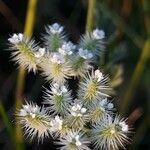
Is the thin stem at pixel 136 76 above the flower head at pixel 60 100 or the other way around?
above

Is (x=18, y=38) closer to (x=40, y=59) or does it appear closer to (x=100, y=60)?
(x=40, y=59)

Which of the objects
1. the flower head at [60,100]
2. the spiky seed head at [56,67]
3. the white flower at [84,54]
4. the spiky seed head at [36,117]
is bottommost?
the spiky seed head at [36,117]

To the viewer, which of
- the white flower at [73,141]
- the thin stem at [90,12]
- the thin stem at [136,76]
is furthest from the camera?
the thin stem at [136,76]

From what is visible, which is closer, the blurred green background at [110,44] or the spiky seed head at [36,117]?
the spiky seed head at [36,117]

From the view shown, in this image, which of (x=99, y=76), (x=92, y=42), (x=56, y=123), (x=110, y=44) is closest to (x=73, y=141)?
(x=56, y=123)

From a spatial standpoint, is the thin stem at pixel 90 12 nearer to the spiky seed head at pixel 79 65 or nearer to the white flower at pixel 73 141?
the spiky seed head at pixel 79 65

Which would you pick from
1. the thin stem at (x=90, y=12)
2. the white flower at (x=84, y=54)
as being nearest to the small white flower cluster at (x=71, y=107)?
the white flower at (x=84, y=54)

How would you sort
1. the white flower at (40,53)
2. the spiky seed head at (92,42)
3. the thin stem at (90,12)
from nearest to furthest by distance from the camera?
the white flower at (40,53) → the spiky seed head at (92,42) → the thin stem at (90,12)

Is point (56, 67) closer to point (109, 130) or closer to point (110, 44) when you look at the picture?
point (109, 130)
